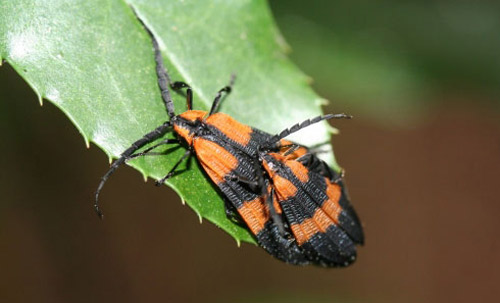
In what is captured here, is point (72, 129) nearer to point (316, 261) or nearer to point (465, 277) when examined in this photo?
point (316, 261)

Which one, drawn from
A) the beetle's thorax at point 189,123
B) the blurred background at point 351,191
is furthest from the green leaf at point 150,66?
the blurred background at point 351,191

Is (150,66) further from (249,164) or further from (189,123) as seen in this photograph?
(249,164)

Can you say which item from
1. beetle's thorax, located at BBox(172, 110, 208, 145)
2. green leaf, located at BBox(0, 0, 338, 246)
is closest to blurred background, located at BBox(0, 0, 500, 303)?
green leaf, located at BBox(0, 0, 338, 246)

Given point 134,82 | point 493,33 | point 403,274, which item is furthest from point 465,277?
point 134,82

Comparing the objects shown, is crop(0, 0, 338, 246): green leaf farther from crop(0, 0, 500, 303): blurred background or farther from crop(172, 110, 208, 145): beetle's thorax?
crop(0, 0, 500, 303): blurred background

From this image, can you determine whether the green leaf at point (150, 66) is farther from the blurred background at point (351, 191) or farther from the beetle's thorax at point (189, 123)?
the blurred background at point (351, 191)

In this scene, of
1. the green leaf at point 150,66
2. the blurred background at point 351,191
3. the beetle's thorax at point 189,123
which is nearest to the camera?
the green leaf at point 150,66
